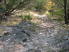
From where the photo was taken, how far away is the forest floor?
476 cm

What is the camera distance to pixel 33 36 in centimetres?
585

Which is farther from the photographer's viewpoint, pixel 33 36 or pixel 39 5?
pixel 39 5

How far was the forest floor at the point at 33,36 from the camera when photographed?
4762 mm

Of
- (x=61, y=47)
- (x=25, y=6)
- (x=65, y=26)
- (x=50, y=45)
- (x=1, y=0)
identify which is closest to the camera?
(x=61, y=47)

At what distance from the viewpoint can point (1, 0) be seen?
8.70m

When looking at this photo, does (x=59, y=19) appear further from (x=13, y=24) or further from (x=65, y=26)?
(x=13, y=24)

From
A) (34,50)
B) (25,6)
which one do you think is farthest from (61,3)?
(34,50)

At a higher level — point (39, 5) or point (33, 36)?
point (39, 5)

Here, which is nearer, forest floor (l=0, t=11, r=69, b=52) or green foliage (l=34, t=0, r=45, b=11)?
forest floor (l=0, t=11, r=69, b=52)

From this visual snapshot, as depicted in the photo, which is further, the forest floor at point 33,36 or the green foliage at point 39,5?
the green foliage at point 39,5

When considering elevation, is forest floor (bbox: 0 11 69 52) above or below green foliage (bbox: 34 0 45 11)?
below

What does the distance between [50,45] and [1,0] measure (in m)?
4.66

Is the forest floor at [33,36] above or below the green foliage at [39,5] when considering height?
below

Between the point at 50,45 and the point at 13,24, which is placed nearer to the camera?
→ the point at 50,45
